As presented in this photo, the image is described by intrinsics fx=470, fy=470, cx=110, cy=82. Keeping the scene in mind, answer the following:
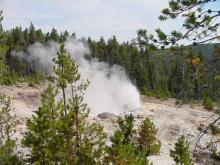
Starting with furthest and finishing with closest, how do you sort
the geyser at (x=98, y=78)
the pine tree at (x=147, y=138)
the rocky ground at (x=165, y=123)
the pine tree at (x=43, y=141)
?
1. the geyser at (x=98, y=78)
2. the rocky ground at (x=165, y=123)
3. the pine tree at (x=147, y=138)
4. the pine tree at (x=43, y=141)

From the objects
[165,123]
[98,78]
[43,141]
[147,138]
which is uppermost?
[98,78]

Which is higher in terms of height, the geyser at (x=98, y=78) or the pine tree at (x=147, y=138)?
the geyser at (x=98, y=78)

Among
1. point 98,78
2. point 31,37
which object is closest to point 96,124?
point 98,78

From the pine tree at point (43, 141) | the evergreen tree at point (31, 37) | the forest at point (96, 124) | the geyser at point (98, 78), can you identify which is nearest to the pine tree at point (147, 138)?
the forest at point (96, 124)

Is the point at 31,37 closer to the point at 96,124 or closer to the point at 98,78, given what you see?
the point at 98,78

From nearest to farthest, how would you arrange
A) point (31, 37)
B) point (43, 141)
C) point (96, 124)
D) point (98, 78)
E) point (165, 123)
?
point (43, 141) → point (96, 124) → point (165, 123) → point (98, 78) → point (31, 37)

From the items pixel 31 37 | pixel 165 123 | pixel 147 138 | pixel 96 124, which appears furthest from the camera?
pixel 31 37

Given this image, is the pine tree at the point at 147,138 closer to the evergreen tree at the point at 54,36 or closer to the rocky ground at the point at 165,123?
the rocky ground at the point at 165,123

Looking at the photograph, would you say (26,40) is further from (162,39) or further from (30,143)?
(162,39)

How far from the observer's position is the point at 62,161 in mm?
24688

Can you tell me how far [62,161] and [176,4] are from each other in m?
18.2

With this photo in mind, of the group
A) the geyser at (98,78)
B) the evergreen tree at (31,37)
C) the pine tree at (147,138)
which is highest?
the evergreen tree at (31,37)

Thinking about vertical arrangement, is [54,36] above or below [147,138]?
above

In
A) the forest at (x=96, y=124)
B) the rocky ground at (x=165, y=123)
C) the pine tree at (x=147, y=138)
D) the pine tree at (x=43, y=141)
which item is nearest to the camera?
the forest at (x=96, y=124)
